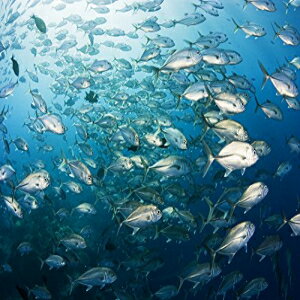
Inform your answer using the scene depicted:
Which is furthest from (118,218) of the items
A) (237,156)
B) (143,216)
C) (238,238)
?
(237,156)

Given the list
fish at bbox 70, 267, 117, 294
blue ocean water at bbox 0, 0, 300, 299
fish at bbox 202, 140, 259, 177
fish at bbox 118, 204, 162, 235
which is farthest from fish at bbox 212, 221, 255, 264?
fish at bbox 70, 267, 117, 294

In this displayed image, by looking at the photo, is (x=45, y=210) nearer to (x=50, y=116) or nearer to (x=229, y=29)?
(x=50, y=116)

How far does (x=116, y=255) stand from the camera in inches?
488

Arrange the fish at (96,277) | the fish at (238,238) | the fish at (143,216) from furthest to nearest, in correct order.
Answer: the fish at (96,277)
the fish at (143,216)
the fish at (238,238)

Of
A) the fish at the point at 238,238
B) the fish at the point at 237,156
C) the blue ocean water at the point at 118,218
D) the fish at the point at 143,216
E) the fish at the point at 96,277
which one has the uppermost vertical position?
the fish at the point at 237,156

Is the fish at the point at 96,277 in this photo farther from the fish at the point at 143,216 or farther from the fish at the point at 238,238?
the fish at the point at 238,238

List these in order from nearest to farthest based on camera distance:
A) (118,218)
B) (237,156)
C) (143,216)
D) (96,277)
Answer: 1. (237,156)
2. (143,216)
3. (96,277)
4. (118,218)

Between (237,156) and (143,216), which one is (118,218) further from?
(237,156)

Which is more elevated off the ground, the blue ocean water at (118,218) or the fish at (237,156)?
the fish at (237,156)

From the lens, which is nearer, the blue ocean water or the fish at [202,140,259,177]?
the fish at [202,140,259,177]

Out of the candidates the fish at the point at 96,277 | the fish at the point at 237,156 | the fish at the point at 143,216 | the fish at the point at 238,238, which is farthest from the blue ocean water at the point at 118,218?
the fish at the point at 238,238

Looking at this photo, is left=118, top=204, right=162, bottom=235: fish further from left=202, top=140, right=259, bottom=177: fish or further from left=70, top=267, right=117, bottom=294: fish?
left=70, top=267, right=117, bottom=294: fish

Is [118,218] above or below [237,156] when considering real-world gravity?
below

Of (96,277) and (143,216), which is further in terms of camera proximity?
(96,277)
